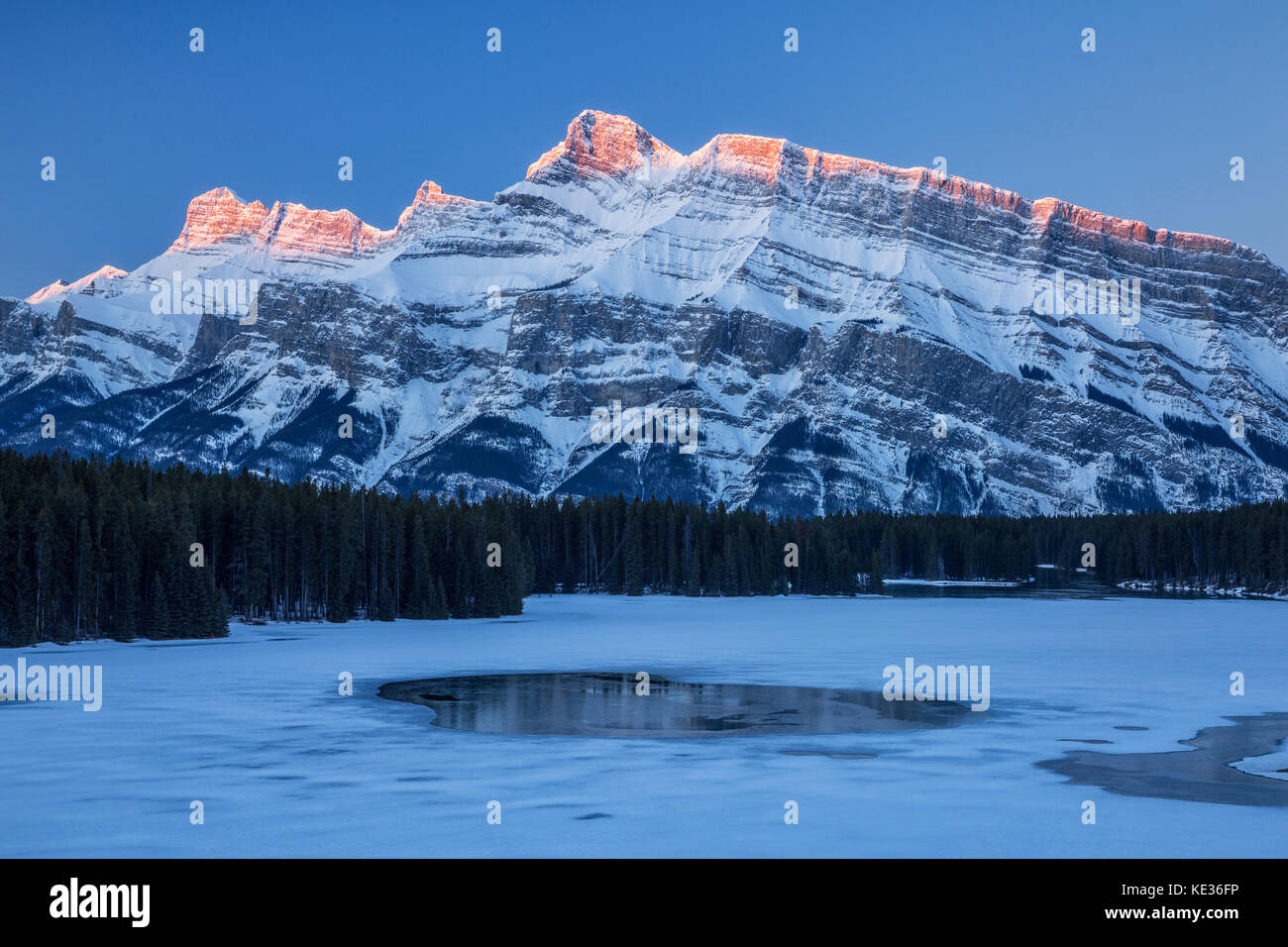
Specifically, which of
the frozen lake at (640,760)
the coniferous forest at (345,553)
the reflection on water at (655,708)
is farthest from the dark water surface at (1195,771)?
the coniferous forest at (345,553)

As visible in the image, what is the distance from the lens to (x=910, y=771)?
2439 centimetres

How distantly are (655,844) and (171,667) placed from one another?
1550 inches

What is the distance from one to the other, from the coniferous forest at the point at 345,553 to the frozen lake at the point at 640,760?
17.8 meters

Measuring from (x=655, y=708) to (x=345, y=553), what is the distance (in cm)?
7111

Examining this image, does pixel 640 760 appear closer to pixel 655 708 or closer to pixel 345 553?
pixel 655 708

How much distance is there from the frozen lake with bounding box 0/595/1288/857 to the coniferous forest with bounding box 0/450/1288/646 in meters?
17.8

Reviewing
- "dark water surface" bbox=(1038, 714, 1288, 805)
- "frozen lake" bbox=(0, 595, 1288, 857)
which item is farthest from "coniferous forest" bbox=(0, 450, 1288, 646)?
"dark water surface" bbox=(1038, 714, 1288, 805)

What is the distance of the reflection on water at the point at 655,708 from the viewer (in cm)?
3167

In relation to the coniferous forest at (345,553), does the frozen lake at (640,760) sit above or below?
below

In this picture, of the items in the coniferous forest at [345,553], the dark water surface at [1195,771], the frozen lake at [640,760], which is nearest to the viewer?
the frozen lake at [640,760]

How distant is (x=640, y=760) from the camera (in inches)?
1024

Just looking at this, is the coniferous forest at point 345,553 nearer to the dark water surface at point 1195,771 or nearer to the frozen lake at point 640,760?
the frozen lake at point 640,760
